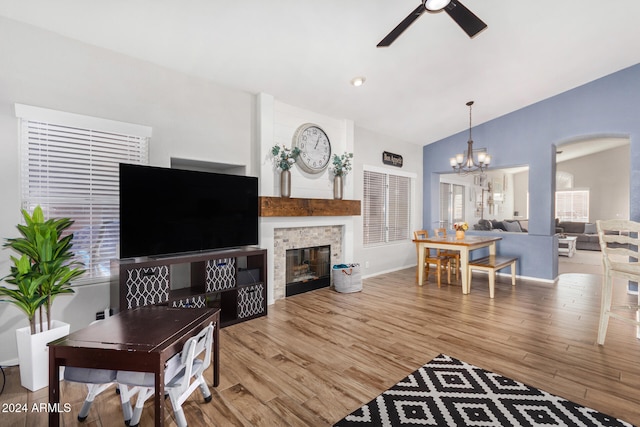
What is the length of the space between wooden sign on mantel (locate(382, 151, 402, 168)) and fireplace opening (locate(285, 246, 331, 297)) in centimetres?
223

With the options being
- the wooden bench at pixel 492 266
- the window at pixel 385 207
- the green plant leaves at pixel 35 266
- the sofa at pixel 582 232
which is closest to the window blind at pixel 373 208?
the window at pixel 385 207

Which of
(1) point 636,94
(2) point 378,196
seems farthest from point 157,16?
(1) point 636,94

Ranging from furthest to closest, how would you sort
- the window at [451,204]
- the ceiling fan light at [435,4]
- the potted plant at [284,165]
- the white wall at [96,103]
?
the window at [451,204] < the potted plant at [284,165] < the white wall at [96,103] < the ceiling fan light at [435,4]

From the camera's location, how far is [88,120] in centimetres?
279

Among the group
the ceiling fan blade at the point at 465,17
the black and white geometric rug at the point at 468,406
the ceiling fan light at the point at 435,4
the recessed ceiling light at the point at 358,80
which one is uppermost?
the recessed ceiling light at the point at 358,80

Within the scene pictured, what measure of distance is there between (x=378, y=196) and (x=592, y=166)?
368 inches

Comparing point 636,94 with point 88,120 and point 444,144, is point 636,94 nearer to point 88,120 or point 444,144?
point 444,144

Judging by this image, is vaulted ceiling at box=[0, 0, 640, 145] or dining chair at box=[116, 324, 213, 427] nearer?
dining chair at box=[116, 324, 213, 427]

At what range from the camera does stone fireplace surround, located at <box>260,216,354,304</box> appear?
412cm

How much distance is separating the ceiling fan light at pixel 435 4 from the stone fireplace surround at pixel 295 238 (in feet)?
9.47

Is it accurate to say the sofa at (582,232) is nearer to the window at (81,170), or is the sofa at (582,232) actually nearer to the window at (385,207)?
the window at (385,207)

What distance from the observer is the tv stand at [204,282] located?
2.73 metres

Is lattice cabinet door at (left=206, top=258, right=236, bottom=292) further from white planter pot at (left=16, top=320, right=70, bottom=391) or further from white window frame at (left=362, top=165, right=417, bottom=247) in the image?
white window frame at (left=362, top=165, right=417, bottom=247)

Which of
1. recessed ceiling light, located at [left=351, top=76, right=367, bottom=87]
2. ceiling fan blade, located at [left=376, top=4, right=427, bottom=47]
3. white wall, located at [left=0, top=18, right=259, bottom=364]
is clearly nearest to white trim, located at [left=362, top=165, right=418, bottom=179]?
recessed ceiling light, located at [left=351, top=76, right=367, bottom=87]
